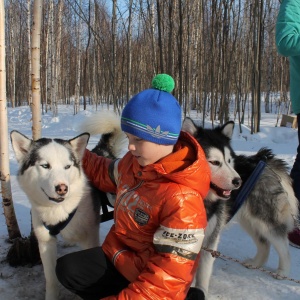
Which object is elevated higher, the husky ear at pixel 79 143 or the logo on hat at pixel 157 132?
the logo on hat at pixel 157 132

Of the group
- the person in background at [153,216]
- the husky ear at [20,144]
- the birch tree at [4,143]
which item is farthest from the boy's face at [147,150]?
the birch tree at [4,143]

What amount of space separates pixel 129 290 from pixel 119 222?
0.33 metres

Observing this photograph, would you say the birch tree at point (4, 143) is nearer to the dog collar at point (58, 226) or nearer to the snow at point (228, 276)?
the snow at point (228, 276)

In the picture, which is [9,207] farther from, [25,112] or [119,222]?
[25,112]

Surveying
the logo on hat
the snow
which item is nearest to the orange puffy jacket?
the logo on hat

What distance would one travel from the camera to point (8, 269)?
215 cm

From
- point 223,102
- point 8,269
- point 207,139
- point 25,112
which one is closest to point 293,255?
point 207,139

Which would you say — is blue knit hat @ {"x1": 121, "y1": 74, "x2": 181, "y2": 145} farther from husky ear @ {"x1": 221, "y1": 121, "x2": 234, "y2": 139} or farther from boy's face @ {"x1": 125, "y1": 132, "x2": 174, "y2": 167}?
husky ear @ {"x1": 221, "y1": 121, "x2": 234, "y2": 139}

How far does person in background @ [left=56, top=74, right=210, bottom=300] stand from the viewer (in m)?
1.31

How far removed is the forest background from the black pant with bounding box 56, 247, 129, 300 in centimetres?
513

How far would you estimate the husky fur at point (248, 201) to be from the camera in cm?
183

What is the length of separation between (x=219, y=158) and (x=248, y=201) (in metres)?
0.57

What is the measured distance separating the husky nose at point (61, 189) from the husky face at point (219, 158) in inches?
30.1

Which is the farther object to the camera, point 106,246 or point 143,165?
point 106,246
